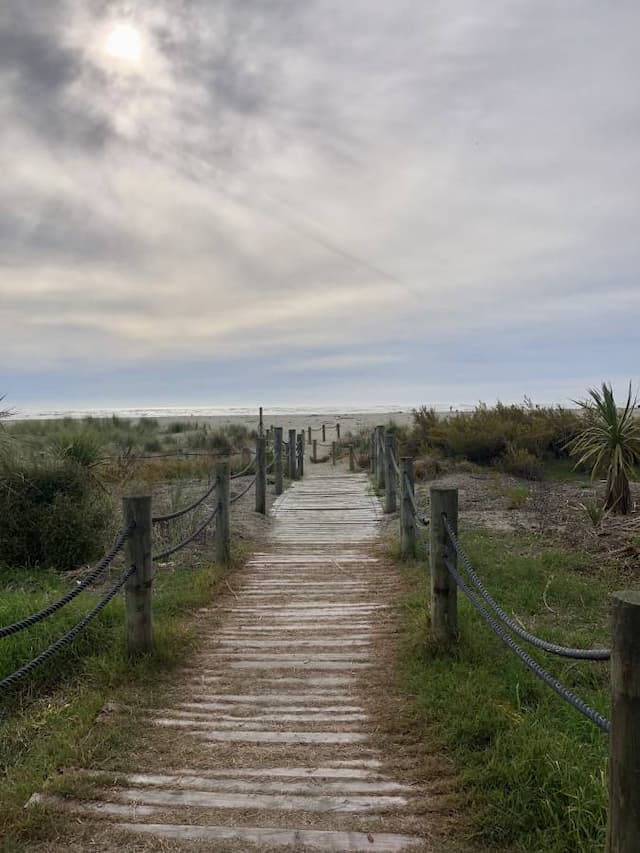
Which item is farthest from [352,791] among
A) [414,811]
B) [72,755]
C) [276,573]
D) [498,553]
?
[498,553]

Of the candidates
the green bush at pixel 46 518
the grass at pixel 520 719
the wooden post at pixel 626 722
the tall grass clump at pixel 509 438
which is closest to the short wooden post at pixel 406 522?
the grass at pixel 520 719

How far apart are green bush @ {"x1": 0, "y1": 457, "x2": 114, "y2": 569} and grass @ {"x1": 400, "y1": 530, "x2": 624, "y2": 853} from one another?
4433 mm

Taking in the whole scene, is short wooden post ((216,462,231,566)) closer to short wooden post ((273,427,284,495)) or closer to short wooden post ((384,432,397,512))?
short wooden post ((384,432,397,512))

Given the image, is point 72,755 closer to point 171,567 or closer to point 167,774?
point 167,774

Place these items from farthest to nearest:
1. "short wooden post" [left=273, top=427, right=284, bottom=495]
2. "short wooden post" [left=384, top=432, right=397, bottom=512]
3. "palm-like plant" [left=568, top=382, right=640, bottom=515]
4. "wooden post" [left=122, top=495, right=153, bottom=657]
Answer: "short wooden post" [left=273, top=427, right=284, bottom=495] < "short wooden post" [left=384, top=432, right=397, bottom=512] < "palm-like plant" [left=568, top=382, right=640, bottom=515] < "wooden post" [left=122, top=495, right=153, bottom=657]

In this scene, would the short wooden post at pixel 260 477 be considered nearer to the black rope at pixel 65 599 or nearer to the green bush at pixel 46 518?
the green bush at pixel 46 518

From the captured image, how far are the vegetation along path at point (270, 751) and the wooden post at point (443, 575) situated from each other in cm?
58

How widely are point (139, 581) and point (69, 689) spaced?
82 cm

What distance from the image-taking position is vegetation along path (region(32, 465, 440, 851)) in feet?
10.1

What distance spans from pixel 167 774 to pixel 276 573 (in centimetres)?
453

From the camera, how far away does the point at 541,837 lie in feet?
9.50

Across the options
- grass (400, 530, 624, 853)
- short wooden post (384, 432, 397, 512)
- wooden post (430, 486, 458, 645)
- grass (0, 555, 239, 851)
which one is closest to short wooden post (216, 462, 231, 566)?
grass (0, 555, 239, 851)

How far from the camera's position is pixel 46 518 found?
28.0 feet

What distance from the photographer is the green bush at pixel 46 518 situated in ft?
27.7
